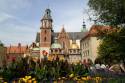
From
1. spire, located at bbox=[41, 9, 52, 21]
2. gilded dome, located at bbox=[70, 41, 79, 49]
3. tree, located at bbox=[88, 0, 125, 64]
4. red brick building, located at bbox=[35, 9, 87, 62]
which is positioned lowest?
tree, located at bbox=[88, 0, 125, 64]

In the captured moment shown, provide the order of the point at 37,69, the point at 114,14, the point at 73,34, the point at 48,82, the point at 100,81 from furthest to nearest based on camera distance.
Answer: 1. the point at 73,34
2. the point at 114,14
3. the point at 37,69
4. the point at 100,81
5. the point at 48,82

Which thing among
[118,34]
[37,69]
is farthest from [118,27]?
[37,69]

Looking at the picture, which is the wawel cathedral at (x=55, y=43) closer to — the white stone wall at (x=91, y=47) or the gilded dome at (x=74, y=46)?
the gilded dome at (x=74, y=46)

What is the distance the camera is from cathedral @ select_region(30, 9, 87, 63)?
164 metres

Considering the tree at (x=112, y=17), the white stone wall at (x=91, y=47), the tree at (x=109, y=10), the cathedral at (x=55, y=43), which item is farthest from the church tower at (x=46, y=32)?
the tree at (x=109, y=10)

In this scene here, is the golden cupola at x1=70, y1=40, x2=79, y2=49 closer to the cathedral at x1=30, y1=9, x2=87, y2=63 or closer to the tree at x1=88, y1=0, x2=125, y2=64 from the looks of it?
the cathedral at x1=30, y1=9, x2=87, y2=63

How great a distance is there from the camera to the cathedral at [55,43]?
164 metres

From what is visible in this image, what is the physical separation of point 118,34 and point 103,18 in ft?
8.28

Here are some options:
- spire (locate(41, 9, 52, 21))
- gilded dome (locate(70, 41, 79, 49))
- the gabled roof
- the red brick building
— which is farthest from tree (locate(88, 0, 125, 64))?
the gabled roof

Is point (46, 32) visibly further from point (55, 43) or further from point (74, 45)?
point (74, 45)

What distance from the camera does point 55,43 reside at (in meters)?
170

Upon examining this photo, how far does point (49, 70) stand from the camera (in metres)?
18.9

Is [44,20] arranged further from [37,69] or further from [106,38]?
[37,69]

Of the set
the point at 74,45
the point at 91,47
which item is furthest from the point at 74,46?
the point at 91,47
